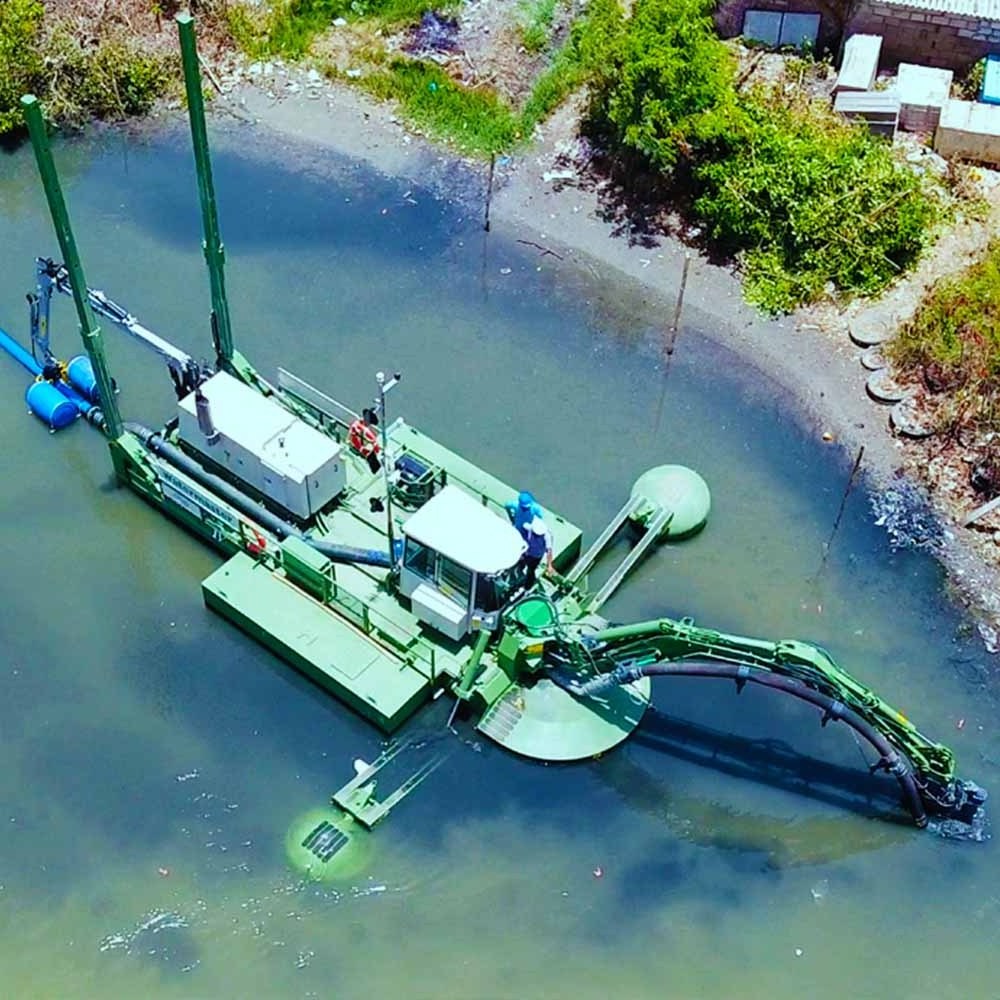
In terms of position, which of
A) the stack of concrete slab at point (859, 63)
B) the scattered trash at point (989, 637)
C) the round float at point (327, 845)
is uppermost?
the stack of concrete slab at point (859, 63)

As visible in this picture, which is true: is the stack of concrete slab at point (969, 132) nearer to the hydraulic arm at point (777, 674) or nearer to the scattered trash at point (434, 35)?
the scattered trash at point (434, 35)

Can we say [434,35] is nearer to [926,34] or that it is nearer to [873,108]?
[873,108]

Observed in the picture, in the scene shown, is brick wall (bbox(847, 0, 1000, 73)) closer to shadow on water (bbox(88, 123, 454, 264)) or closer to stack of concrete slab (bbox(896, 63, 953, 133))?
stack of concrete slab (bbox(896, 63, 953, 133))

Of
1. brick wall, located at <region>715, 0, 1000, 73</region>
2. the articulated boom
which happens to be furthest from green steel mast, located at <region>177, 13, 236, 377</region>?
brick wall, located at <region>715, 0, 1000, 73</region>

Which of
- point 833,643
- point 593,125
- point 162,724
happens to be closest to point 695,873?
point 833,643

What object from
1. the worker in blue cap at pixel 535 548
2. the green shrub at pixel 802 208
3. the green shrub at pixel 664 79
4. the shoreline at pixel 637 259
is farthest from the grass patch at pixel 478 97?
the worker in blue cap at pixel 535 548

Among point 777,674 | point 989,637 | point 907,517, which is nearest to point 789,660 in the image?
point 777,674

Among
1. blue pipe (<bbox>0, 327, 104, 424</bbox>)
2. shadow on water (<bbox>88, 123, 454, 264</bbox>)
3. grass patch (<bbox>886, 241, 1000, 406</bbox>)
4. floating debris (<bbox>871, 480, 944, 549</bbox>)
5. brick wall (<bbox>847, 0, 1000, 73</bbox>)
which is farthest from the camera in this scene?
brick wall (<bbox>847, 0, 1000, 73</bbox>)

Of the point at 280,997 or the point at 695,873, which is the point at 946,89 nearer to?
the point at 695,873
